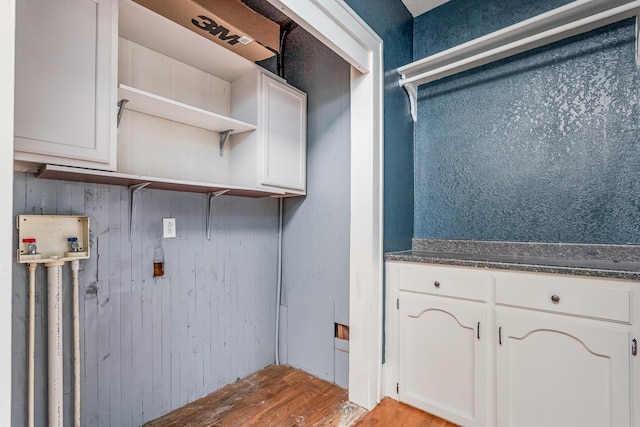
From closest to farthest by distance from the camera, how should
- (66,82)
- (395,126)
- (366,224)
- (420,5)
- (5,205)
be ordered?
1. (5,205)
2. (66,82)
3. (366,224)
4. (395,126)
5. (420,5)

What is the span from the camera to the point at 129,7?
1.39 m

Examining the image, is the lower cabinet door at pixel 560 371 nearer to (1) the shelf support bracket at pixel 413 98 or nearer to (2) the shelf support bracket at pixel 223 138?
(1) the shelf support bracket at pixel 413 98

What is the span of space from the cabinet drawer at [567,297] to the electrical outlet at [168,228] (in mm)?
1691

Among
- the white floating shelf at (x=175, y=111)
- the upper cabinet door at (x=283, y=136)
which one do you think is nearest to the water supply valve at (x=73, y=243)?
the white floating shelf at (x=175, y=111)

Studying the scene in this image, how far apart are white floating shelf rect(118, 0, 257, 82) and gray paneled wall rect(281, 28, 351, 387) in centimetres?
54

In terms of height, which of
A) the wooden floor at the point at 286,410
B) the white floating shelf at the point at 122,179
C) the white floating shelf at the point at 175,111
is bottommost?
the wooden floor at the point at 286,410

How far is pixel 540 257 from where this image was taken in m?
1.83

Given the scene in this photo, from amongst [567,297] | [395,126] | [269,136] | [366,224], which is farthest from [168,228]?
[567,297]

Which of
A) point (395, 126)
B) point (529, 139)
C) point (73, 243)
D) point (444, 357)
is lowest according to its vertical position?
→ point (444, 357)

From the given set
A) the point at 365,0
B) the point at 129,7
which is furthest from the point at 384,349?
the point at 129,7

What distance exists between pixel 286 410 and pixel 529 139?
6.81ft

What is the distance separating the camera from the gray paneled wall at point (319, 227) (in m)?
2.15

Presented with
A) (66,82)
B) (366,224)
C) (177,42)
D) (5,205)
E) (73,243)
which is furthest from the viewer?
(366,224)

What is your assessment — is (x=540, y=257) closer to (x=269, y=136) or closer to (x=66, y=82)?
(x=269, y=136)
